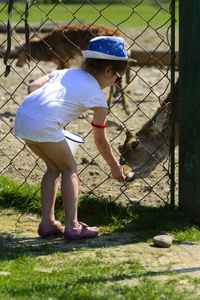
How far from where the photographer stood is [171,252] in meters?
2.99

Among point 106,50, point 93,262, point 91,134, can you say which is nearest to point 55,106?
point 106,50

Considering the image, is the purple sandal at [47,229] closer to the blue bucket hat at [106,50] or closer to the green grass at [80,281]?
the green grass at [80,281]

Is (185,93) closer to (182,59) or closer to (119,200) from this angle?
(182,59)

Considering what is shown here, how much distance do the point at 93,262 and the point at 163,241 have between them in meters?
0.51

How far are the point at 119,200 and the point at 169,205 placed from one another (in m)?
0.60

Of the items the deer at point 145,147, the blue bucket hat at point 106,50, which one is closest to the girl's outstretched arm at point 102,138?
the blue bucket hat at point 106,50

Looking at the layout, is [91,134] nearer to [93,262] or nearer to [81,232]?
[81,232]

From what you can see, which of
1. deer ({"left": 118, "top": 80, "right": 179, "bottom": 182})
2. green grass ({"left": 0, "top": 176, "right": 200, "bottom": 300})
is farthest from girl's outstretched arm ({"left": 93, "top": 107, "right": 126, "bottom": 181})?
deer ({"left": 118, "top": 80, "right": 179, "bottom": 182})

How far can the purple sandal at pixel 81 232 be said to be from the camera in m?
3.17

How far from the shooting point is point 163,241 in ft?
9.95

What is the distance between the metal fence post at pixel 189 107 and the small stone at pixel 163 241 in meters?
0.36

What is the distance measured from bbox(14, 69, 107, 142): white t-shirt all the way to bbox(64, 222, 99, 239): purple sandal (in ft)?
2.04

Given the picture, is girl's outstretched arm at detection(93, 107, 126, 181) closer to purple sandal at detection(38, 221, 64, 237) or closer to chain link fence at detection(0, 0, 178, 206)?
chain link fence at detection(0, 0, 178, 206)

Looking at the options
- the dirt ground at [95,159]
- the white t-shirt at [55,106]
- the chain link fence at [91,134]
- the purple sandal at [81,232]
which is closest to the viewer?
the white t-shirt at [55,106]
